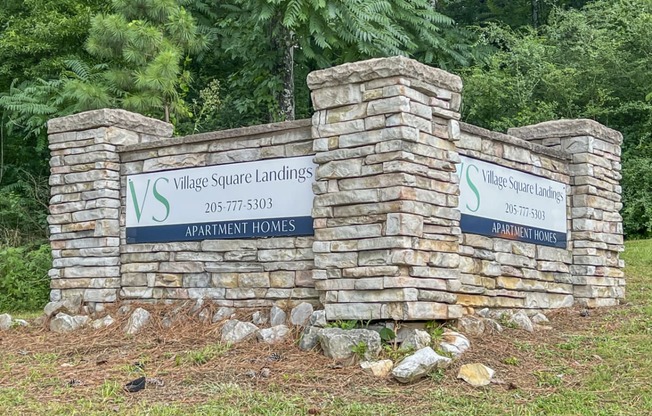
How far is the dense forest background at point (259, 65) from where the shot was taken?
10492mm

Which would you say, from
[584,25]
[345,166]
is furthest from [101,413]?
[584,25]

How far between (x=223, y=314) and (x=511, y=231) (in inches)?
99.4

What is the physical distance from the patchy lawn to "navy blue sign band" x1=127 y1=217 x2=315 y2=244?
0.78m

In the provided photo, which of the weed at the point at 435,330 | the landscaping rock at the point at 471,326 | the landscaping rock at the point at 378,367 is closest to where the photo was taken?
the landscaping rock at the point at 378,367

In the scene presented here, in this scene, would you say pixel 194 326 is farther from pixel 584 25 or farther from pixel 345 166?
pixel 584 25

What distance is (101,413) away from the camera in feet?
14.9

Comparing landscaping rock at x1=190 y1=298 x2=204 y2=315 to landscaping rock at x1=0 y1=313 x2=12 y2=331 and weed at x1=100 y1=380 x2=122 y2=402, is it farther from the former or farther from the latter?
landscaping rock at x1=0 y1=313 x2=12 y2=331

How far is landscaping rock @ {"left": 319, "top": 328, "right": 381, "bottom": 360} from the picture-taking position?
17.3 feet

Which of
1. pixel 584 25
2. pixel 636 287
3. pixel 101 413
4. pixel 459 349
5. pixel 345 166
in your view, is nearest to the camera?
pixel 101 413

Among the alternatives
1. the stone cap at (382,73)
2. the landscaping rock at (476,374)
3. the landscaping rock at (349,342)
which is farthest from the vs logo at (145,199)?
the landscaping rock at (476,374)

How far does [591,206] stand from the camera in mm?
7625

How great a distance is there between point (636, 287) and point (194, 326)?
187 inches

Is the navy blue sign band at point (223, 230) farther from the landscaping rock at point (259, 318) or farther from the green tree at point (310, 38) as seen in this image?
the green tree at point (310, 38)

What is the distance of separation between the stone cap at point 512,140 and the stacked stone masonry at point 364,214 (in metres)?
0.01
